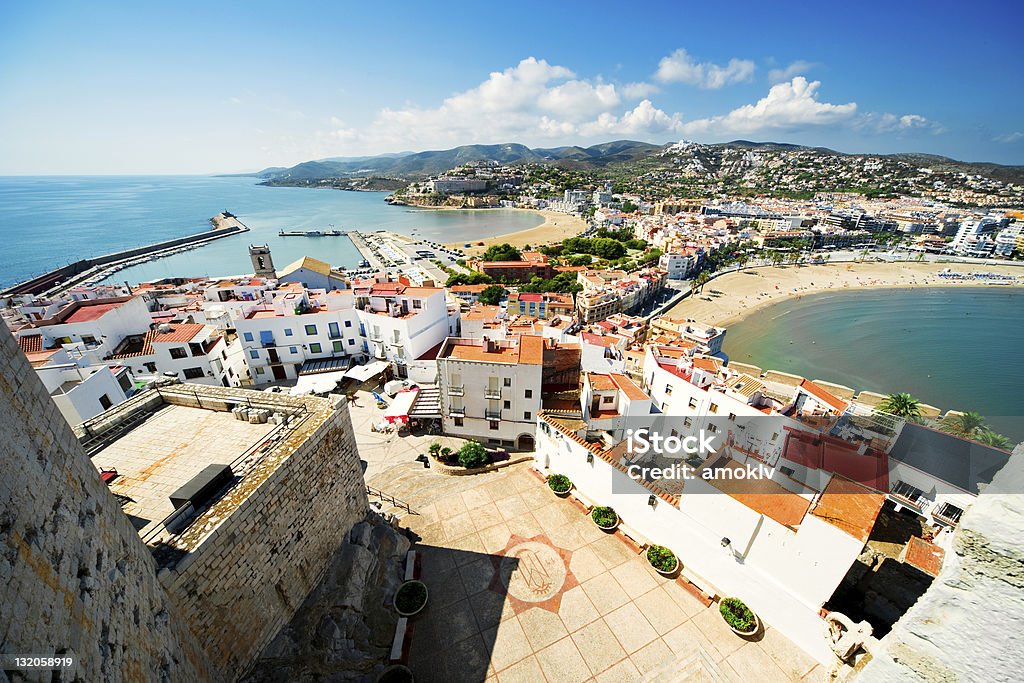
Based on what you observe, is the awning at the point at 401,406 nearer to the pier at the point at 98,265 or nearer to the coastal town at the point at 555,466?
the coastal town at the point at 555,466

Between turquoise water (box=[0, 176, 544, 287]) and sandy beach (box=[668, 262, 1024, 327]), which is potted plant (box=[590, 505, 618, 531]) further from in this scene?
turquoise water (box=[0, 176, 544, 287])

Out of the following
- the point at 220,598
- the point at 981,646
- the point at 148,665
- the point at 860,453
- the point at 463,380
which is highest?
the point at 981,646

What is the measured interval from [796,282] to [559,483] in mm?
89808

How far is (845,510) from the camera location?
33.0 ft

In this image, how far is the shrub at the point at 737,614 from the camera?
12.0 meters

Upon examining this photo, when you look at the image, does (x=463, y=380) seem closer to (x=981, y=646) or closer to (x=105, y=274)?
(x=981, y=646)

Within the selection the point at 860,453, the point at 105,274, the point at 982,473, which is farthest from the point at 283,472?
the point at 105,274

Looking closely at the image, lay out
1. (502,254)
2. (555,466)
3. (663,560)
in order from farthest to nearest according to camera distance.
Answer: (502,254) < (555,466) < (663,560)

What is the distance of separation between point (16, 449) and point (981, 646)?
1044 centimetres

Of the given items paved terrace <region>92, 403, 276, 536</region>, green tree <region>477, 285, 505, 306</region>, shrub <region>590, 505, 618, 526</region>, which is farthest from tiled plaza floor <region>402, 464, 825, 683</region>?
green tree <region>477, 285, 505, 306</region>

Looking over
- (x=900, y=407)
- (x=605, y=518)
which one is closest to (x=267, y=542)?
(x=605, y=518)

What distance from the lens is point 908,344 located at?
5734 cm

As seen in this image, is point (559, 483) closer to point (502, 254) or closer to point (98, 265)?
point (502, 254)

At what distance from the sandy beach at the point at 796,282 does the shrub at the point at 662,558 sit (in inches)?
2170
